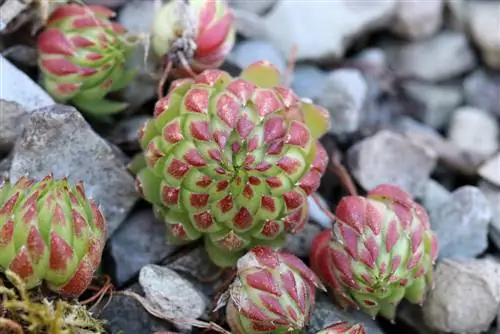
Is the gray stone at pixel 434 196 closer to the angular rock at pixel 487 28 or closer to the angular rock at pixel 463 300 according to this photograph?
the angular rock at pixel 463 300

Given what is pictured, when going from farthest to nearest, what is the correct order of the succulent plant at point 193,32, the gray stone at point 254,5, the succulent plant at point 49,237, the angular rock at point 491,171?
the gray stone at point 254,5
the angular rock at point 491,171
the succulent plant at point 193,32
the succulent plant at point 49,237

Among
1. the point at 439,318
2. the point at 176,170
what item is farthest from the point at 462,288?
the point at 176,170

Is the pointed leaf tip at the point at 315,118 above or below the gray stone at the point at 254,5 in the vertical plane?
above

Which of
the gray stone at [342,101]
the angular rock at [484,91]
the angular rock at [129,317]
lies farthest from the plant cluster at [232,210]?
the angular rock at [484,91]

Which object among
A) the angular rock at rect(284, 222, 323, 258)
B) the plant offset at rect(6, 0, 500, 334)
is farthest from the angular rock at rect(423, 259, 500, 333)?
the angular rock at rect(284, 222, 323, 258)

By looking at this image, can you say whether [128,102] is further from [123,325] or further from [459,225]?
[459,225]

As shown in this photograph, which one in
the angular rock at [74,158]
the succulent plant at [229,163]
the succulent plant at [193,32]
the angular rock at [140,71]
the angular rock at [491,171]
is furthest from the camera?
the angular rock at [491,171]

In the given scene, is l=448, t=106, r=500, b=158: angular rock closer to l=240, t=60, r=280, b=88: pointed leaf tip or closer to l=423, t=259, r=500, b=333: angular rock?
l=423, t=259, r=500, b=333: angular rock
